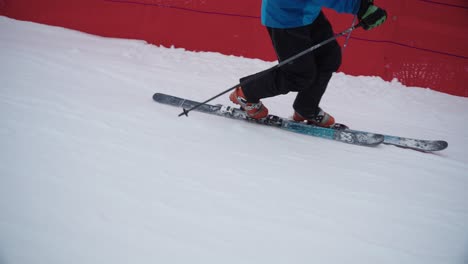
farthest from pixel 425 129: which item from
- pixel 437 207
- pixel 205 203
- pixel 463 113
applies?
pixel 205 203

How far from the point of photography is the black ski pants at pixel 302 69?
2188mm

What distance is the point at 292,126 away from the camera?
8.27ft

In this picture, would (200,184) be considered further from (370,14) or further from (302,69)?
(370,14)

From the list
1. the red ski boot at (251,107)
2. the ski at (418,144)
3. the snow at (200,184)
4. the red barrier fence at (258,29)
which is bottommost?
the snow at (200,184)

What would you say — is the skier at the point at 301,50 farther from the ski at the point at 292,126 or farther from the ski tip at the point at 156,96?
the ski tip at the point at 156,96

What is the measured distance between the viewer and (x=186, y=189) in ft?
5.44

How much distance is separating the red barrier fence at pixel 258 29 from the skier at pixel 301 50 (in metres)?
1.55

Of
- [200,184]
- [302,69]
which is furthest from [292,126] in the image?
[200,184]

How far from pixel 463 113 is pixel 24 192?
11.6ft

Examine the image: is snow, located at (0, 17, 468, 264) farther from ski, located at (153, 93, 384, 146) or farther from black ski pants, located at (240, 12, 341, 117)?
black ski pants, located at (240, 12, 341, 117)

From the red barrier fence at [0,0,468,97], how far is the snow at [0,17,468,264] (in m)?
0.70

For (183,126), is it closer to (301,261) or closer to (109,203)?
(109,203)

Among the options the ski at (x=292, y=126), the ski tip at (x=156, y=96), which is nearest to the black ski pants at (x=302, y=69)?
the ski at (x=292, y=126)

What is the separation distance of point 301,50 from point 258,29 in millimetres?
1852
